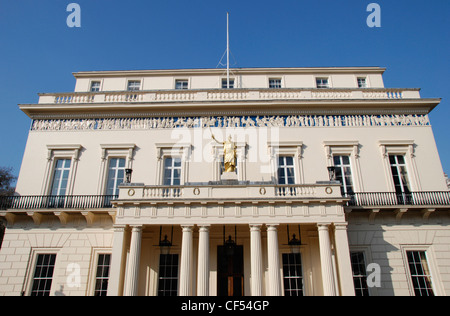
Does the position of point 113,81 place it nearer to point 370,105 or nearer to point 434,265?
point 370,105

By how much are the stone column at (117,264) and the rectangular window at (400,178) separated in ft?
44.2

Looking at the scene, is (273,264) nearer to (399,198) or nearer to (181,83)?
(399,198)

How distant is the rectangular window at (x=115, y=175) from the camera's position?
55.2ft

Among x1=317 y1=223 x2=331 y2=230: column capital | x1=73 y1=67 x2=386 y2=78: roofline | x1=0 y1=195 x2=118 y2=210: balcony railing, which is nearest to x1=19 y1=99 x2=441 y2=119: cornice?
x1=73 y1=67 x2=386 y2=78: roofline

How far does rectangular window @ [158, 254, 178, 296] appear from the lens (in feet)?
48.2

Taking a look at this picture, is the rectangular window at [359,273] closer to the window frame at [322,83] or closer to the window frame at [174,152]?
the window frame at [174,152]

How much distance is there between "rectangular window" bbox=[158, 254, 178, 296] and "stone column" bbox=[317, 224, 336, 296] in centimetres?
680

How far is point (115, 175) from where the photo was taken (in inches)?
677

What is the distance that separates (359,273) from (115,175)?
13365 millimetres

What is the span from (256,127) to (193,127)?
11.7ft

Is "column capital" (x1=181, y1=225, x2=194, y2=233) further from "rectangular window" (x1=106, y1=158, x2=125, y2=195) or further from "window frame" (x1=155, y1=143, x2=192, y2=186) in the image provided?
"rectangular window" (x1=106, y1=158, x2=125, y2=195)

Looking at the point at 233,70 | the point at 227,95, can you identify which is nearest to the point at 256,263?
the point at 227,95
